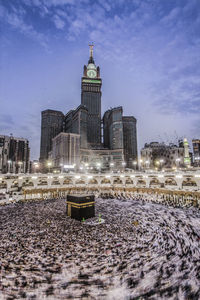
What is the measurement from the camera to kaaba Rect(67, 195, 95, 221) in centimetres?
1557

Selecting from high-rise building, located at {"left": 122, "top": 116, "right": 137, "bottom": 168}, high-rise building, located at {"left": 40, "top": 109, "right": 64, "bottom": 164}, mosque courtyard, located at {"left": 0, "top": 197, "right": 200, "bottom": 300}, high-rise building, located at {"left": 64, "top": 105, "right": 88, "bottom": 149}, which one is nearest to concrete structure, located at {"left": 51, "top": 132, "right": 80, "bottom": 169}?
high-rise building, located at {"left": 64, "top": 105, "right": 88, "bottom": 149}

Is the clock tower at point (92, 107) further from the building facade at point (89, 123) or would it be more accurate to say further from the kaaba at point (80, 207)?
the kaaba at point (80, 207)

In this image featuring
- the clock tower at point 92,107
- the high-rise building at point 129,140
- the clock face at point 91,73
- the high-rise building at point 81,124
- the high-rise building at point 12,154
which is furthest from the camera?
the clock face at point 91,73

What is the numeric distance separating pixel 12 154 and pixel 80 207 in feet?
427

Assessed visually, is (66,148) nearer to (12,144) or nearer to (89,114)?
(12,144)

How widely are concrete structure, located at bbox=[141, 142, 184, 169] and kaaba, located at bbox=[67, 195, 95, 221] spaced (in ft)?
307

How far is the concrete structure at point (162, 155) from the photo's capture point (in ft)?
345

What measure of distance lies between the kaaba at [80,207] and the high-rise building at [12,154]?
352 ft

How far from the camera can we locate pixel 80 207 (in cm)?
1555

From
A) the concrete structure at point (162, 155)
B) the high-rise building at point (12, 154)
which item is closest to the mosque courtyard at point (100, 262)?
the concrete structure at point (162, 155)

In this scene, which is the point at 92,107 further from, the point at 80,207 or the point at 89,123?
the point at 80,207

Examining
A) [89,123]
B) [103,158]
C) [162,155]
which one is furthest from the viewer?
[89,123]

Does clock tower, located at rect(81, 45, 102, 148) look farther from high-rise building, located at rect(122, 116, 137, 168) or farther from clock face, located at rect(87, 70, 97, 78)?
high-rise building, located at rect(122, 116, 137, 168)

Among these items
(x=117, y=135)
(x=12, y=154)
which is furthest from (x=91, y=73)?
(x=12, y=154)
